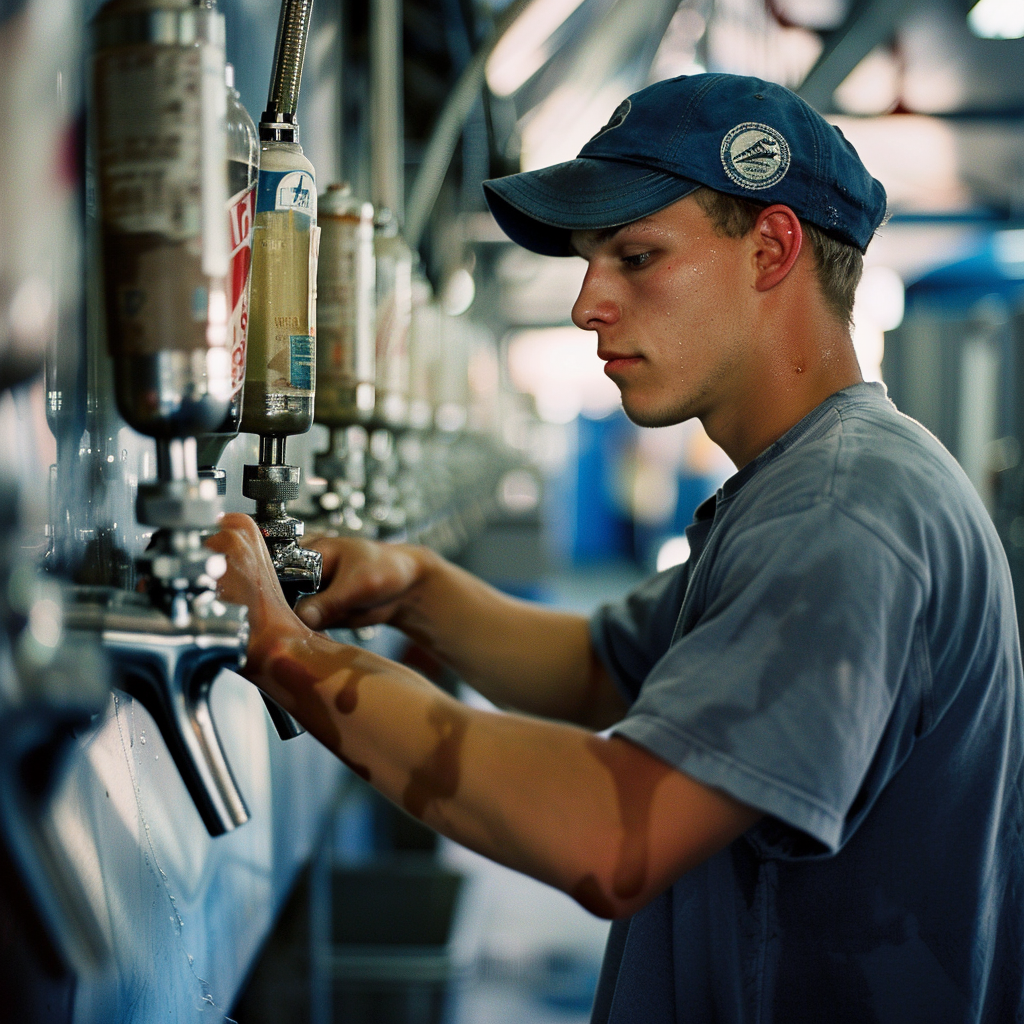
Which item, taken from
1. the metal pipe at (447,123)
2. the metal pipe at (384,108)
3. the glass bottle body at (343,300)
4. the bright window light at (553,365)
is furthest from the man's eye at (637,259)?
the bright window light at (553,365)

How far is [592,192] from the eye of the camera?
3.17 ft

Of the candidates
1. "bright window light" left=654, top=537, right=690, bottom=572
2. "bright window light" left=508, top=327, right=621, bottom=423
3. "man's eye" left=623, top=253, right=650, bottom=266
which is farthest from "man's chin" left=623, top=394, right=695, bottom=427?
"bright window light" left=508, top=327, right=621, bottom=423

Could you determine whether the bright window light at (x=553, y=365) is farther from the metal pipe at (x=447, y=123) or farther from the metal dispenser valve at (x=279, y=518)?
the metal dispenser valve at (x=279, y=518)

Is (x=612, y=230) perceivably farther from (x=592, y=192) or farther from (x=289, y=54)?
(x=289, y=54)

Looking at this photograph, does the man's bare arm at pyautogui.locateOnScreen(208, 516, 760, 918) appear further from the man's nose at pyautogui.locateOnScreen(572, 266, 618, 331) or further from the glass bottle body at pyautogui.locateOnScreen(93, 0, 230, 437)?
the man's nose at pyautogui.locateOnScreen(572, 266, 618, 331)

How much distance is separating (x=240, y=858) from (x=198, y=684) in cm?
58

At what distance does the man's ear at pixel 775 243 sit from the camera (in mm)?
968

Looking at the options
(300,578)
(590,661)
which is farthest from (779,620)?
(590,661)

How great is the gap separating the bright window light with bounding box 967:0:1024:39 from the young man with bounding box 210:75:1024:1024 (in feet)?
8.18

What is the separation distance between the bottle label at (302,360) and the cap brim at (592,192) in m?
0.25

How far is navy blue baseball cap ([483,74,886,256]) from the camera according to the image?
0.94 meters

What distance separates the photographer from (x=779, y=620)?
28.3 inches

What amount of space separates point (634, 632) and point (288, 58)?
0.76 m

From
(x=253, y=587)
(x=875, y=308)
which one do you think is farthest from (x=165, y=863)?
(x=875, y=308)
